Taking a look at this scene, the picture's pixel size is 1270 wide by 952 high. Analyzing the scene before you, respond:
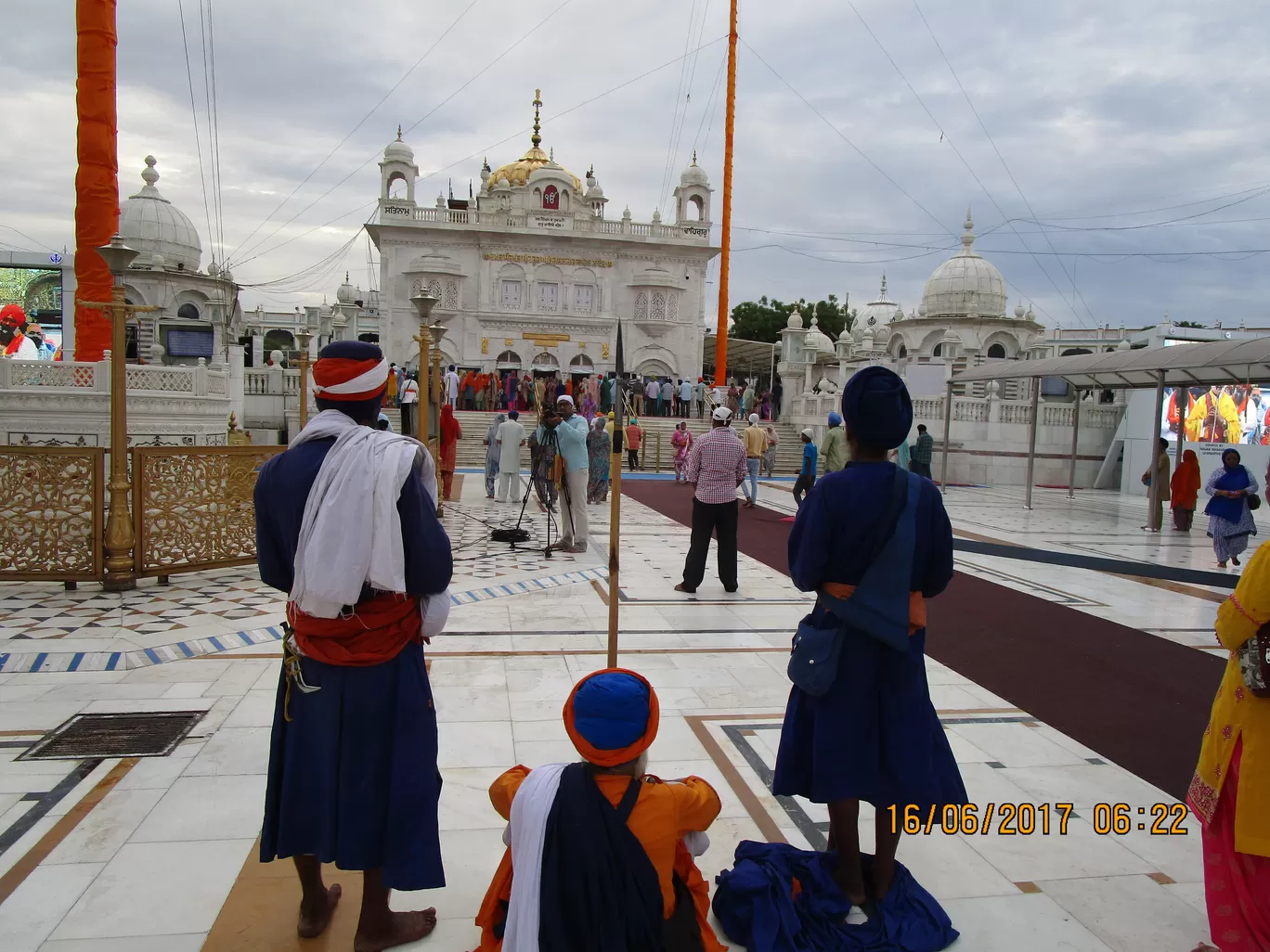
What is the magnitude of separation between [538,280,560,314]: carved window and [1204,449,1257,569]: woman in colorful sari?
87.0ft

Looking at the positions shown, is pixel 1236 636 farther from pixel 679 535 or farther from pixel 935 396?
pixel 935 396

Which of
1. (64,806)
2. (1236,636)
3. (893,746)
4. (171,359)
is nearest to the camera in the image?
(1236,636)

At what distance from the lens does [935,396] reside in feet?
67.7

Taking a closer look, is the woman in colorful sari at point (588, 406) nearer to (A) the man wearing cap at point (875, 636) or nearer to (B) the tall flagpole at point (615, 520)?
(B) the tall flagpole at point (615, 520)

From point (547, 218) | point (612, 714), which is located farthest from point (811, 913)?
point (547, 218)

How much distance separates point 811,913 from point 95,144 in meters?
16.1

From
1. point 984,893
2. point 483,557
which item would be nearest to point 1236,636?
point 984,893

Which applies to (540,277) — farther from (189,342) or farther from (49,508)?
(49,508)

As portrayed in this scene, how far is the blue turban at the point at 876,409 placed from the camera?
2.46m

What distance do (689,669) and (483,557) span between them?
375 cm

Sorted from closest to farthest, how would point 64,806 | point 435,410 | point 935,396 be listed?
point 64,806 < point 435,410 < point 935,396

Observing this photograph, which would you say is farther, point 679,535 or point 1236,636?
point 679,535

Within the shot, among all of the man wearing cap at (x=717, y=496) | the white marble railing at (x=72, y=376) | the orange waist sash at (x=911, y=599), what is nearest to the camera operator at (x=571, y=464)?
the man wearing cap at (x=717, y=496)

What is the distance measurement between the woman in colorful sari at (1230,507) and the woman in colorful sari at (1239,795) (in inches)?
296
